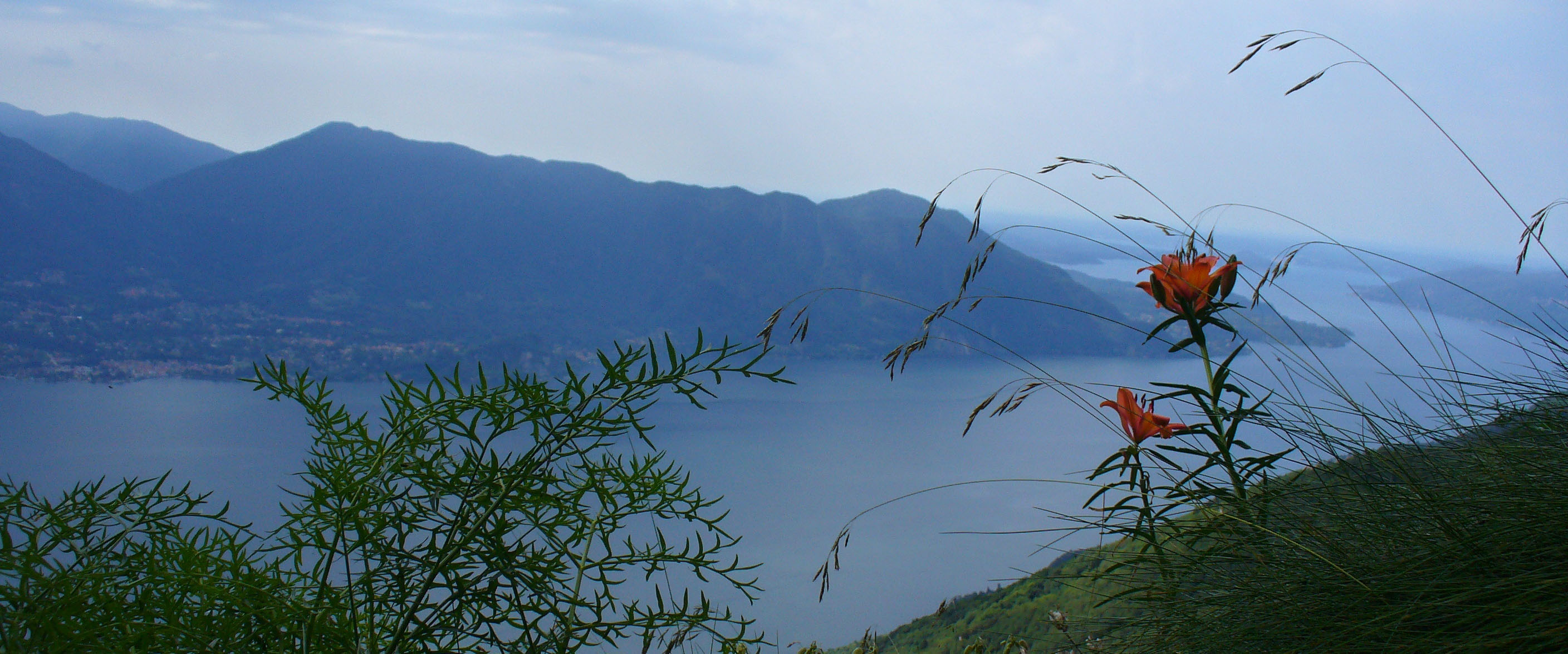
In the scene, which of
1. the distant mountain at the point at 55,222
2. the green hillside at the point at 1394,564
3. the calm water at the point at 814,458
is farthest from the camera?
the distant mountain at the point at 55,222

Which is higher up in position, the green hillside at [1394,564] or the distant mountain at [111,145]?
the distant mountain at [111,145]

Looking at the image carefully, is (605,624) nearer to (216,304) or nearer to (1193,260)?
(1193,260)

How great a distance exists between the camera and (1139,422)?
875 millimetres

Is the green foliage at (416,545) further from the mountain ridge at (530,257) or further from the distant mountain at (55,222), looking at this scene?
the distant mountain at (55,222)

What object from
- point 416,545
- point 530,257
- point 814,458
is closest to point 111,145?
point 530,257

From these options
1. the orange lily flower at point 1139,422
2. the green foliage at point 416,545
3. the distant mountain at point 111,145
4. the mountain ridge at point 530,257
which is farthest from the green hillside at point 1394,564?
the distant mountain at point 111,145

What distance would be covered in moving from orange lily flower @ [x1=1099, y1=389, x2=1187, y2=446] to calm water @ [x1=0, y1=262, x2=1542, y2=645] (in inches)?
278

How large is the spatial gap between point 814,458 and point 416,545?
2927 cm

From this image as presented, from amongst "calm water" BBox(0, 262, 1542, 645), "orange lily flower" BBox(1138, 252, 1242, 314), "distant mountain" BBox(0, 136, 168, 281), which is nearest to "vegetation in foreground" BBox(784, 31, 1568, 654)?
"orange lily flower" BBox(1138, 252, 1242, 314)

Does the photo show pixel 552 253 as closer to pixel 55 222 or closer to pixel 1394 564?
pixel 55 222

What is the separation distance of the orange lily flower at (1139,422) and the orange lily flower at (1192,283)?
0.39 feet

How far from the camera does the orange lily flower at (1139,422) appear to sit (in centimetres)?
86

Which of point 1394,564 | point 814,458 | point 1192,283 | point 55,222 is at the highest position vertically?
point 55,222

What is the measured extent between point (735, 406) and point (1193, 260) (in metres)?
36.4
